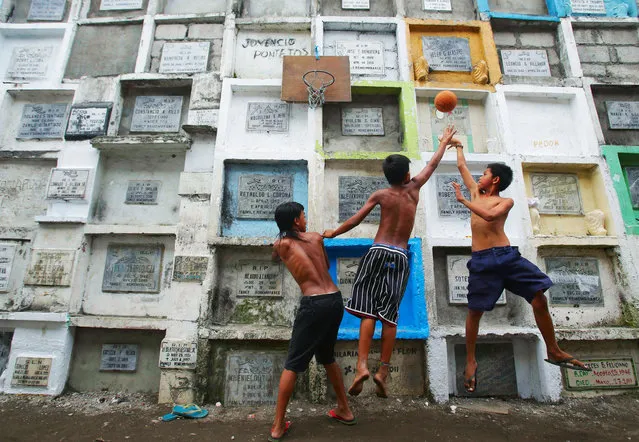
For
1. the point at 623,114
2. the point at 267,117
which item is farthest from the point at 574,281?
the point at 267,117

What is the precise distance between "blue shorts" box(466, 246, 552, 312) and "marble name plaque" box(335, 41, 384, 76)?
311cm

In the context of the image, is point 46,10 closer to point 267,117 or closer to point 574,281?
point 267,117

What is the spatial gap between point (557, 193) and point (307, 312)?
3.71 meters

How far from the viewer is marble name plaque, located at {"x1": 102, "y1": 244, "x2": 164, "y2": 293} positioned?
14.4 ft

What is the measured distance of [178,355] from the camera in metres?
3.80

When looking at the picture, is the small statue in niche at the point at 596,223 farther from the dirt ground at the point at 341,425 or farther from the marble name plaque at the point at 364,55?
the marble name plaque at the point at 364,55

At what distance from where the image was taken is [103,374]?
4.17m

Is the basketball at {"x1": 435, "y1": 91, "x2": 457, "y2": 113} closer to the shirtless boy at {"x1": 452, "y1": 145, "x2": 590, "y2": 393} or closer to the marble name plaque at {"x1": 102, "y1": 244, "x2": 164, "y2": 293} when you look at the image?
the shirtless boy at {"x1": 452, "y1": 145, "x2": 590, "y2": 393}

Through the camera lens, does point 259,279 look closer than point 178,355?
No

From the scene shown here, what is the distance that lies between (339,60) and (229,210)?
93.2 inches

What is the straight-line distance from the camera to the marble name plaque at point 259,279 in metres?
4.19

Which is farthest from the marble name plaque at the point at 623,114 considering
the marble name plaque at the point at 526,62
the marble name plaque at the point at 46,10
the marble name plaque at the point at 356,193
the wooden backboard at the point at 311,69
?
the marble name plaque at the point at 46,10

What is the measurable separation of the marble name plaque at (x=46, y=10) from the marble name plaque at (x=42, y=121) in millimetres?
1496

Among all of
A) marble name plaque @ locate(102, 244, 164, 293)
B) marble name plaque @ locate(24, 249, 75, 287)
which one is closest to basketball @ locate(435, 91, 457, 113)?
marble name plaque @ locate(102, 244, 164, 293)
